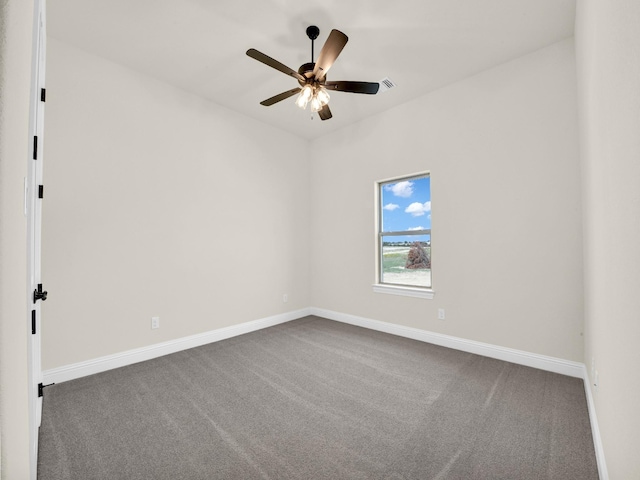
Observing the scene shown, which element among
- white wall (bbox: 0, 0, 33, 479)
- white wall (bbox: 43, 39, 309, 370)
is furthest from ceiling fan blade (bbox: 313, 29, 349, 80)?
white wall (bbox: 43, 39, 309, 370)

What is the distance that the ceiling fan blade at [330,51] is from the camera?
2.02 meters

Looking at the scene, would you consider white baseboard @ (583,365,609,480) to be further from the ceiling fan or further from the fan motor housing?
the fan motor housing

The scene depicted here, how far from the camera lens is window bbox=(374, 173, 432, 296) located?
3877mm

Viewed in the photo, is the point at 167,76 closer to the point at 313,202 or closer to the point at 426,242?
the point at 313,202

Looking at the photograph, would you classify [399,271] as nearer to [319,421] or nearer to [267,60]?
[319,421]

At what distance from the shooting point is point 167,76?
3.30m

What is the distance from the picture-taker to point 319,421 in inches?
80.7

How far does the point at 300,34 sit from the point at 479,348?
3.68 m

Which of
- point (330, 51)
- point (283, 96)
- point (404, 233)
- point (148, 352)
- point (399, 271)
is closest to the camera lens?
point (330, 51)

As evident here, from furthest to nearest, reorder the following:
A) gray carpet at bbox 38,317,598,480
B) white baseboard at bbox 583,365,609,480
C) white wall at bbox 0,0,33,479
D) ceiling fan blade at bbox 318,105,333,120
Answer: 1. ceiling fan blade at bbox 318,105,333,120
2. gray carpet at bbox 38,317,598,480
3. white baseboard at bbox 583,365,609,480
4. white wall at bbox 0,0,33,479

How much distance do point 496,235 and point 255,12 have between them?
3.14 metres

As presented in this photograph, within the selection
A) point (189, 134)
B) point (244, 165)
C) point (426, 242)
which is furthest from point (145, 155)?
point (426, 242)

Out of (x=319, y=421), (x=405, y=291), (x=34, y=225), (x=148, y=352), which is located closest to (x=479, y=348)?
(x=405, y=291)

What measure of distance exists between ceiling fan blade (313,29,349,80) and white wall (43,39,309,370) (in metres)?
1.97
